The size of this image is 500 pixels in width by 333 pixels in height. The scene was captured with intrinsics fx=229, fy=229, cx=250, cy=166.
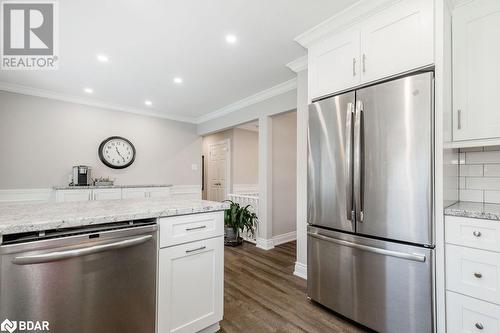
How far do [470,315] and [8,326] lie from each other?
2.44m

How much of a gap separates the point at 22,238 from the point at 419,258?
219cm

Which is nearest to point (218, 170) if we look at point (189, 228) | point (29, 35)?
point (29, 35)

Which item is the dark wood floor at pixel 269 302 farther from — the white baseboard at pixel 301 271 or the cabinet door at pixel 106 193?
the cabinet door at pixel 106 193

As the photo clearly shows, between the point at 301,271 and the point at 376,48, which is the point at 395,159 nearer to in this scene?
the point at 376,48

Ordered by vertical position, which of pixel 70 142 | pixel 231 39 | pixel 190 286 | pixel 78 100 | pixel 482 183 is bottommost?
pixel 190 286

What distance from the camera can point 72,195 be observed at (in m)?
3.59

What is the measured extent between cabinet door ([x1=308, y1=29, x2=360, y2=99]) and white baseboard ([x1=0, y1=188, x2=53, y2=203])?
4.44m

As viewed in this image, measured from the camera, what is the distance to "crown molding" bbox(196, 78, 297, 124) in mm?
3426

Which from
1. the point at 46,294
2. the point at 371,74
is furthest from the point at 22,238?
the point at 371,74

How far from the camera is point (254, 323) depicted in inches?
72.2

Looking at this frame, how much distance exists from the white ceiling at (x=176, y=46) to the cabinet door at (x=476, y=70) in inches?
33.3

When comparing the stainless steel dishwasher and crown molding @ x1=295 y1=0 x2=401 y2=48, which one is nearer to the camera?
the stainless steel dishwasher

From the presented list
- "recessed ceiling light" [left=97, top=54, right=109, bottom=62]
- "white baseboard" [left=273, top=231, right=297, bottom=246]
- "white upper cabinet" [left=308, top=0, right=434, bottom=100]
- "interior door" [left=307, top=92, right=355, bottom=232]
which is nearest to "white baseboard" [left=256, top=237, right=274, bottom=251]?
"white baseboard" [left=273, top=231, right=297, bottom=246]

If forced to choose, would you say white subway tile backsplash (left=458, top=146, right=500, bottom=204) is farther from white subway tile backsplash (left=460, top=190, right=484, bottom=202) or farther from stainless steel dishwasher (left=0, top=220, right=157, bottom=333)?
stainless steel dishwasher (left=0, top=220, right=157, bottom=333)
